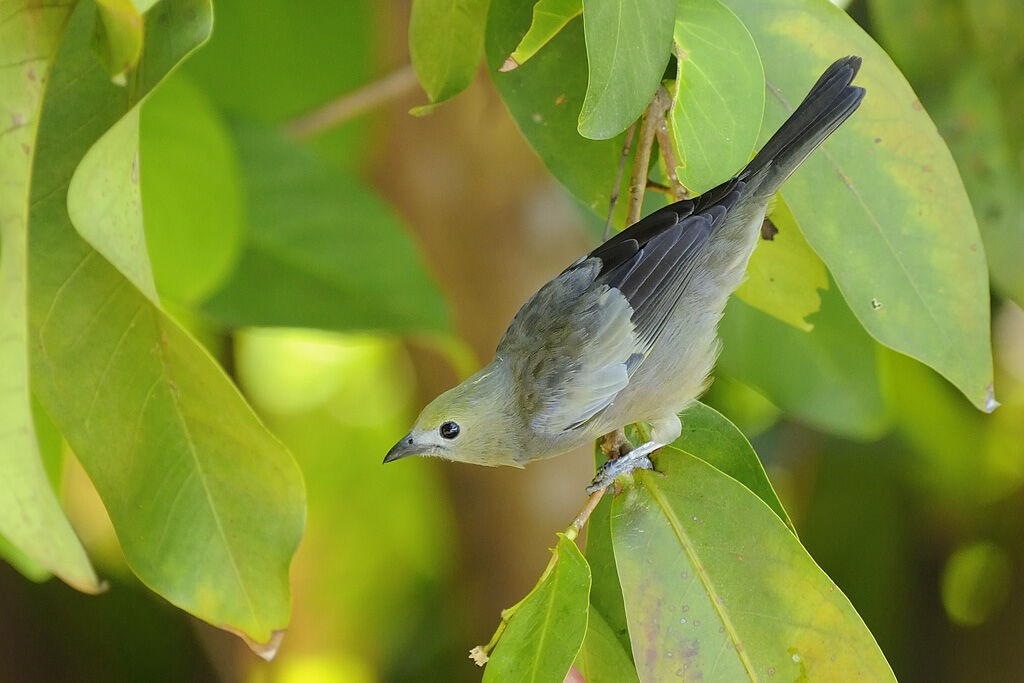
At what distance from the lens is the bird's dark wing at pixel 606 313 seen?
4.27 ft

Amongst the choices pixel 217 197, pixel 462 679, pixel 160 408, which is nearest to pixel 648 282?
pixel 160 408

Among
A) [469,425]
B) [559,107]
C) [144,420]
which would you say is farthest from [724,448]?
[144,420]

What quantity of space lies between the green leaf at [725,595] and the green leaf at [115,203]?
0.60 m

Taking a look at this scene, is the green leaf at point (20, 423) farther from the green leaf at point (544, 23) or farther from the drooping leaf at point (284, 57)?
the drooping leaf at point (284, 57)

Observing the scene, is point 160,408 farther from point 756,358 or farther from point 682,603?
point 756,358

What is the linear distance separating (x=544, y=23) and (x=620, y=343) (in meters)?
0.47

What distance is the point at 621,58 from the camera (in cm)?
93

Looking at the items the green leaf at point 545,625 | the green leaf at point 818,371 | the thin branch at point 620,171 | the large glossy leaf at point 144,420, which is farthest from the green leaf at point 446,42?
the green leaf at point 818,371

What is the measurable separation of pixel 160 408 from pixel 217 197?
57 centimetres

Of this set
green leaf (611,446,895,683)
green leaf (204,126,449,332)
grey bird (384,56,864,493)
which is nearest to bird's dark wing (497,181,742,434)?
grey bird (384,56,864,493)

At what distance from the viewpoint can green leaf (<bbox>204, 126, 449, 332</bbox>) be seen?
189 centimetres

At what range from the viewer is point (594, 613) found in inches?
47.3

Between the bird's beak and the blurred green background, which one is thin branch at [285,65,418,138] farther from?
the bird's beak

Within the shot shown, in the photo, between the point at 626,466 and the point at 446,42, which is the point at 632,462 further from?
the point at 446,42
